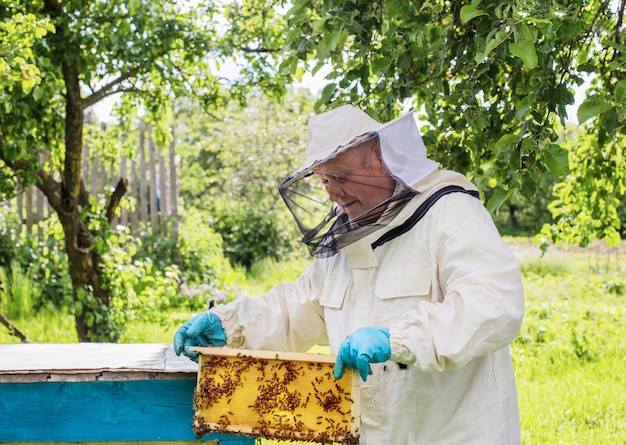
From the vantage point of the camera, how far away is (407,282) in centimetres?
218

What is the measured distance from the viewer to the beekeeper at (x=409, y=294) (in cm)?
193

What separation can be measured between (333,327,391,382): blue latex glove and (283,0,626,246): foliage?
2.70ft

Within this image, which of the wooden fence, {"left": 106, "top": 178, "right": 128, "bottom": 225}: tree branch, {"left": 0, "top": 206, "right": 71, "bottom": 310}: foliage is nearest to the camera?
{"left": 106, "top": 178, "right": 128, "bottom": 225}: tree branch

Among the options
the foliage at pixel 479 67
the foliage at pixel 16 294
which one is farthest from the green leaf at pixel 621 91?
the foliage at pixel 16 294

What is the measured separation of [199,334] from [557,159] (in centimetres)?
128

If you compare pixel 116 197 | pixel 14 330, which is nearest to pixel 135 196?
pixel 116 197

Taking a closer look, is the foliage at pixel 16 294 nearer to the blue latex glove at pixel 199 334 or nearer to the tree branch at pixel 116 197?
the tree branch at pixel 116 197

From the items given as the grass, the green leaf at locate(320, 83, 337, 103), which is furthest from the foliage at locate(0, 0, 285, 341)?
the green leaf at locate(320, 83, 337, 103)

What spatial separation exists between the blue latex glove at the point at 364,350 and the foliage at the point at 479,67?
2.70ft

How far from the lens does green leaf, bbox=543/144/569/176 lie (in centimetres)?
235

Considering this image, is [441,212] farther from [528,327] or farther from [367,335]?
[528,327]

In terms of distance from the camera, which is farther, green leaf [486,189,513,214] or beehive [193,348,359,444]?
green leaf [486,189,513,214]

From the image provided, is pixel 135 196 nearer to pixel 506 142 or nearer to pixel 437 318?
pixel 506 142

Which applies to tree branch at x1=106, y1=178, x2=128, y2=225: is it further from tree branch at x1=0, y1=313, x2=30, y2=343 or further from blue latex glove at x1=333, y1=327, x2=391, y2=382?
blue latex glove at x1=333, y1=327, x2=391, y2=382
